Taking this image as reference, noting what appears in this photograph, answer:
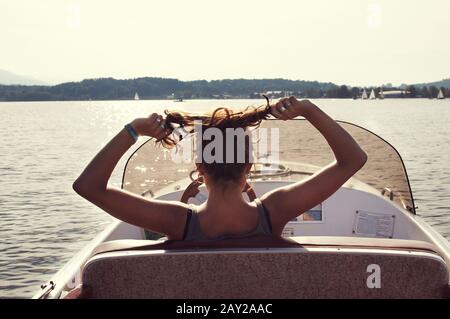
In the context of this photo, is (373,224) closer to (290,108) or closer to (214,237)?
(290,108)

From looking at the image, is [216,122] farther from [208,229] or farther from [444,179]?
[444,179]

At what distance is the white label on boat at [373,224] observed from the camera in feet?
16.7

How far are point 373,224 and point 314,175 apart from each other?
2.52 m

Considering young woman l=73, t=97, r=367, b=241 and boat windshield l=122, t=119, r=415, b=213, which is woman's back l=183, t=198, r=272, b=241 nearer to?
young woman l=73, t=97, r=367, b=241

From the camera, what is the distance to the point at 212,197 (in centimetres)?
275

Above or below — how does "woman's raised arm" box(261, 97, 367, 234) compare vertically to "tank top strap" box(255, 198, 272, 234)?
above

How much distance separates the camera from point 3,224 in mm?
13609

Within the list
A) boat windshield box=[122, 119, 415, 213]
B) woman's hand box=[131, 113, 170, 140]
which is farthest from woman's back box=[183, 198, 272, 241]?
boat windshield box=[122, 119, 415, 213]

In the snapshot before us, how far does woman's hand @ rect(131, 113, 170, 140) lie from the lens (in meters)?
2.73

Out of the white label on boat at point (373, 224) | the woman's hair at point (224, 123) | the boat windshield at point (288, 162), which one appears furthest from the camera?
the boat windshield at point (288, 162)

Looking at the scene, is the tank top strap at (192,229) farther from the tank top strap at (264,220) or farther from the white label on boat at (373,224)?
the white label on boat at (373,224)

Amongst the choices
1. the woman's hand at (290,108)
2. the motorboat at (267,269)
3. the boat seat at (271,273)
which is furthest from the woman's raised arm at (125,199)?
the woman's hand at (290,108)

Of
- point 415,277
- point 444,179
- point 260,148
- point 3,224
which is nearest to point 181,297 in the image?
point 415,277

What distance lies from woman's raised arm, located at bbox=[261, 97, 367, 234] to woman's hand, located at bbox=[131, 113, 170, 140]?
509 mm
